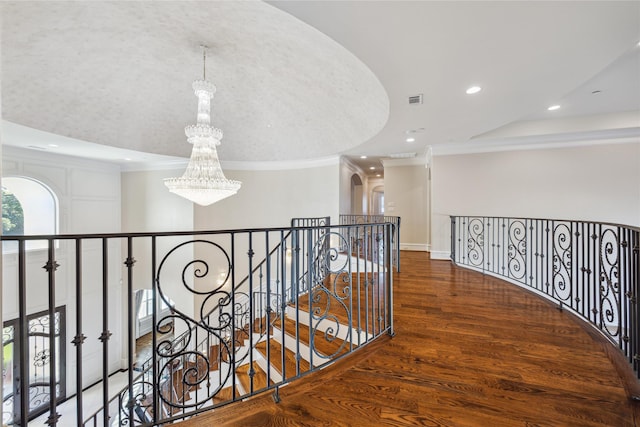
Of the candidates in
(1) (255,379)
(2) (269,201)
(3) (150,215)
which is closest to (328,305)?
(1) (255,379)

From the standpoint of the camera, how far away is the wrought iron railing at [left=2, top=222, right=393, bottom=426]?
1382mm

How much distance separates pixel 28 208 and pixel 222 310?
208 inches

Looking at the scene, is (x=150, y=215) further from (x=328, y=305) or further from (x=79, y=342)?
(x=328, y=305)

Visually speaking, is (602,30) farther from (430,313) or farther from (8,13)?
(8,13)

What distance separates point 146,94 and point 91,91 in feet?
2.35

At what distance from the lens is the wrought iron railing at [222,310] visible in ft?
4.53

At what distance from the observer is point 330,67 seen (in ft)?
10.8

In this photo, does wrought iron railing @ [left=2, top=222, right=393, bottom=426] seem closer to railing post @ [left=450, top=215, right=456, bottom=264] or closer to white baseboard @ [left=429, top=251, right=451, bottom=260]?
white baseboard @ [left=429, top=251, right=451, bottom=260]

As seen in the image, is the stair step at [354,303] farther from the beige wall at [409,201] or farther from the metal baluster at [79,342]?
the beige wall at [409,201]

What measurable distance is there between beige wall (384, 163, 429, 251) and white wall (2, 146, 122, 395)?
756cm

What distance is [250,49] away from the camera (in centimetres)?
317

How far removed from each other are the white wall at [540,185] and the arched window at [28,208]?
8.38 metres

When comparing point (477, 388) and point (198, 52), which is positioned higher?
point (198, 52)

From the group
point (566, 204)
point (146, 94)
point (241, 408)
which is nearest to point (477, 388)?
point (241, 408)
